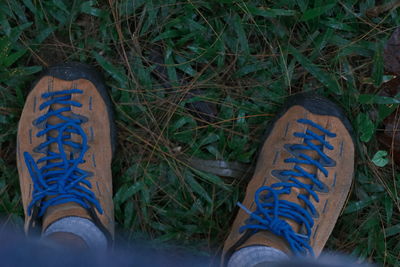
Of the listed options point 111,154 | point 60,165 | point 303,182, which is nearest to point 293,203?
point 303,182

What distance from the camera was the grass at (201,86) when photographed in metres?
1.73

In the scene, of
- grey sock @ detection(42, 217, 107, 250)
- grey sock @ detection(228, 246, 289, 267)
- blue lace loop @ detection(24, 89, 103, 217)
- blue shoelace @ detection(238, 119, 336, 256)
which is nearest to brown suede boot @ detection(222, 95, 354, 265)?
blue shoelace @ detection(238, 119, 336, 256)

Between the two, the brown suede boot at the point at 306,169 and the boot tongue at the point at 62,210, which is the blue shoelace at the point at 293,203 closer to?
the brown suede boot at the point at 306,169

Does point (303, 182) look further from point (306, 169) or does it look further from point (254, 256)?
point (254, 256)

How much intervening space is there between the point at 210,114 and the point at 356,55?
1.88ft

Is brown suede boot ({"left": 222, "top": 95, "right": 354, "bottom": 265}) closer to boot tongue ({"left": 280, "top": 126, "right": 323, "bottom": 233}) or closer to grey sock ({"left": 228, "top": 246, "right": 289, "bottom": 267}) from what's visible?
boot tongue ({"left": 280, "top": 126, "right": 323, "bottom": 233})

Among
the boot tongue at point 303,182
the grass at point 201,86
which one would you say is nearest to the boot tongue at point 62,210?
the grass at point 201,86

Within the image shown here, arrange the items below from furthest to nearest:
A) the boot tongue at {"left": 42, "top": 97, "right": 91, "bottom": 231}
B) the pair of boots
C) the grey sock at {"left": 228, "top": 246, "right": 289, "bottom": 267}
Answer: the pair of boots
the boot tongue at {"left": 42, "top": 97, "right": 91, "bottom": 231}
the grey sock at {"left": 228, "top": 246, "right": 289, "bottom": 267}

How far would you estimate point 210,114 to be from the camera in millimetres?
1766

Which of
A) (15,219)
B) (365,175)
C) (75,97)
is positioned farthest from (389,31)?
(15,219)

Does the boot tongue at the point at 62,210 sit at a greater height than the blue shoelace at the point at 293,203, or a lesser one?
greater

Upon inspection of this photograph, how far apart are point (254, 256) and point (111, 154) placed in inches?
26.0

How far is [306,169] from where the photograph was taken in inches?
68.3

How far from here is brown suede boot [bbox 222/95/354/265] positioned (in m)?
1.68
